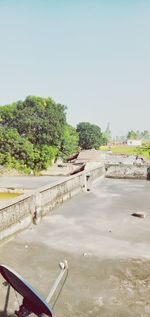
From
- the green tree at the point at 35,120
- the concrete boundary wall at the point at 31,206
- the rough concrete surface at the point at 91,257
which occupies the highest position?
the green tree at the point at 35,120

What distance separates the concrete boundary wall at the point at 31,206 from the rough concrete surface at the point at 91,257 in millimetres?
392

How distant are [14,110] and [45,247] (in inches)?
1393

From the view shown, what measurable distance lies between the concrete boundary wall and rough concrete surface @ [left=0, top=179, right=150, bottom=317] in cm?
39

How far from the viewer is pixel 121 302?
24.5 ft

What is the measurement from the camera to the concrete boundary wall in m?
11.6

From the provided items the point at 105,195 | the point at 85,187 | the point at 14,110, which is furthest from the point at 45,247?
the point at 14,110

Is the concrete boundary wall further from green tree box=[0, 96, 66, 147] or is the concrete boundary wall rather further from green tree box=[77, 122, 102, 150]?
green tree box=[77, 122, 102, 150]

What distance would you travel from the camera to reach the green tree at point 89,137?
111000 mm

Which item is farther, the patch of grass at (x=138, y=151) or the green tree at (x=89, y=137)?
the green tree at (x=89, y=137)

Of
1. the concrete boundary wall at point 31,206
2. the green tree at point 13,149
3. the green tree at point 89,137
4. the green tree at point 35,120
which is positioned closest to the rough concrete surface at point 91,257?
the concrete boundary wall at point 31,206

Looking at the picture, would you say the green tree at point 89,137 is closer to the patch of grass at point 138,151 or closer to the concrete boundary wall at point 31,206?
the patch of grass at point 138,151

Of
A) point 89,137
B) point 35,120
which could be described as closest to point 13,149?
point 35,120

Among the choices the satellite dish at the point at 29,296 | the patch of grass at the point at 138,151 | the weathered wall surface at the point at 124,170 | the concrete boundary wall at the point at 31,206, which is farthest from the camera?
the patch of grass at the point at 138,151

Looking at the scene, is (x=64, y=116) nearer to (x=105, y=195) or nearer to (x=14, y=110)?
(x=14, y=110)
